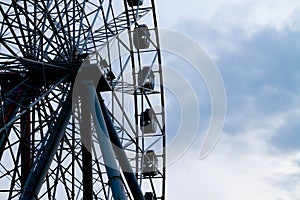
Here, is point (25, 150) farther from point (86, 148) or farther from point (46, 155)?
point (46, 155)

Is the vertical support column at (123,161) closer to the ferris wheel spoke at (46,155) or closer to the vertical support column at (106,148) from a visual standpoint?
the vertical support column at (106,148)

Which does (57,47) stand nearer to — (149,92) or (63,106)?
(63,106)

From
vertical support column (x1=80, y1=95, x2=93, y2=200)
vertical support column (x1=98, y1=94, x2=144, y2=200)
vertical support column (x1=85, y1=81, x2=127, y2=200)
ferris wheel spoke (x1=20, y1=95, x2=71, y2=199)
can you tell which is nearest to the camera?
vertical support column (x1=85, y1=81, x2=127, y2=200)

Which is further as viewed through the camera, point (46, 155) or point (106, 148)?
point (46, 155)

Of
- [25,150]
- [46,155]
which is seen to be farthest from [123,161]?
[25,150]

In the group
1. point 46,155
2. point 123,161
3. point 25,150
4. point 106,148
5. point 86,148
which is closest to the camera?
point 106,148

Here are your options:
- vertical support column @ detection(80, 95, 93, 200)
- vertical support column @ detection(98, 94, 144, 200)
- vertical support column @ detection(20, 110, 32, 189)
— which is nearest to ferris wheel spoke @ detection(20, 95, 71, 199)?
vertical support column @ detection(80, 95, 93, 200)

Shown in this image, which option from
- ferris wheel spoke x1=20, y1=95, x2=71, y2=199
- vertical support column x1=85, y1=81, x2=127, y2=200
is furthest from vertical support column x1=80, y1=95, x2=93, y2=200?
ferris wheel spoke x1=20, y1=95, x2=71, y2=199

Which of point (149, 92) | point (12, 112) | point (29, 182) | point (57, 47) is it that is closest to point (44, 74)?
point (57, 47)

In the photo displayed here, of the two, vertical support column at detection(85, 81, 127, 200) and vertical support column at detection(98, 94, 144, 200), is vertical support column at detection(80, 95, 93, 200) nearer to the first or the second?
vertical support column at detection(85, 81, 127, 200)

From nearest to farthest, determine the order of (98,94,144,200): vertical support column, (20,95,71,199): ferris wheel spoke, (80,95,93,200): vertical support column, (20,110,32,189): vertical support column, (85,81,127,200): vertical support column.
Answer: (85,81,127,200): vertical support column
(20,95,71,199): ferris wheel spoke
(98,94,144,200): vertical support column
(80,95,93,200): vertical support column
(20,110,32,189): vertical support column

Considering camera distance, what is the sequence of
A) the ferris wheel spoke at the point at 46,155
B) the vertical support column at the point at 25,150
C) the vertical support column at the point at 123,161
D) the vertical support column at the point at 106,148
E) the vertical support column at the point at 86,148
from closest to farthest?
1. the vertical support column at the point at 106,148
2. the ferris wheel spoke at the point at 46,155
3. the vertical support column at the point at 123,161
4. the vertical support column at the point at 86,148
5. the vertical support column at the point at 25,150

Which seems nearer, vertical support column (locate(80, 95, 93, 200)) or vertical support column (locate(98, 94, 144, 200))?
vertical support column (locate(98, 94, 144, 200))

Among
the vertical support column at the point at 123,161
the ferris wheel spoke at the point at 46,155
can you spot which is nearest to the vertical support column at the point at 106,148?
the ferris wheel spoke at the point at 46,155
